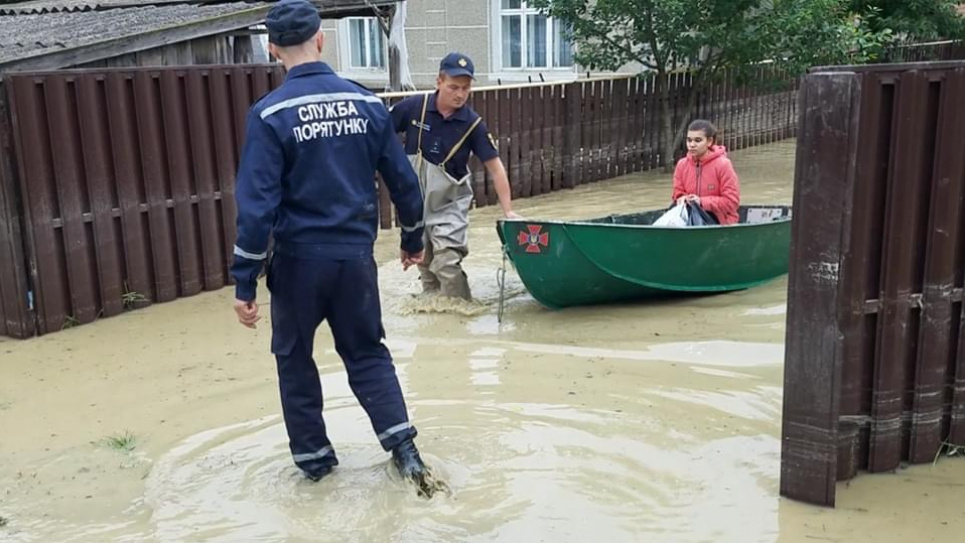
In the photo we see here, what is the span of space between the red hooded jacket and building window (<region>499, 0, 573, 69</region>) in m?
12.8

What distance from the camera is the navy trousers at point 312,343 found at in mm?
4371

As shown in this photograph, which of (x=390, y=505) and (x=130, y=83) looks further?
(x=130, y=83)

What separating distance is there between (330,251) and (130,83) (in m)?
4.07

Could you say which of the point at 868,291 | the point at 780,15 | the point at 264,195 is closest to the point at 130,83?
the point at 264,195

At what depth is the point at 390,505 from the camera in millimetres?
4410

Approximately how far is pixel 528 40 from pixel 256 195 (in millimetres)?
17217

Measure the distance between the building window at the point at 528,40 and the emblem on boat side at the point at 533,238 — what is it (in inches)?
545

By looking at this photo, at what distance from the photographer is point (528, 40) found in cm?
2070

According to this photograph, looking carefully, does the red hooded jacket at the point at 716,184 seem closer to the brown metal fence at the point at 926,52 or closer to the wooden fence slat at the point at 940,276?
the wooden fence slat at the point at 940,276

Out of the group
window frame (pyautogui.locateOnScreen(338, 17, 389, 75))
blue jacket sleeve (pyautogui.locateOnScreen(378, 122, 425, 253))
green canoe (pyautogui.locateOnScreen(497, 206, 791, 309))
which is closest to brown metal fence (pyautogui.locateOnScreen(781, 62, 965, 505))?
blue jacket sleeve (pyautogui.locateOnScreen(378, 122, 425, 253))

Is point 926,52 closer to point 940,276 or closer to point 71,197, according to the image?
point 940,276

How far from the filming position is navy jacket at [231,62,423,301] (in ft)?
13.7

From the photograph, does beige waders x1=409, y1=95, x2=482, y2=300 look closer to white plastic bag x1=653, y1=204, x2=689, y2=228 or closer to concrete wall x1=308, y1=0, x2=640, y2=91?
white plastic bag x1=653, y1=204, x2=689, y2=228

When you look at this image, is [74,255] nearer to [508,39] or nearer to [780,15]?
[780,15]
